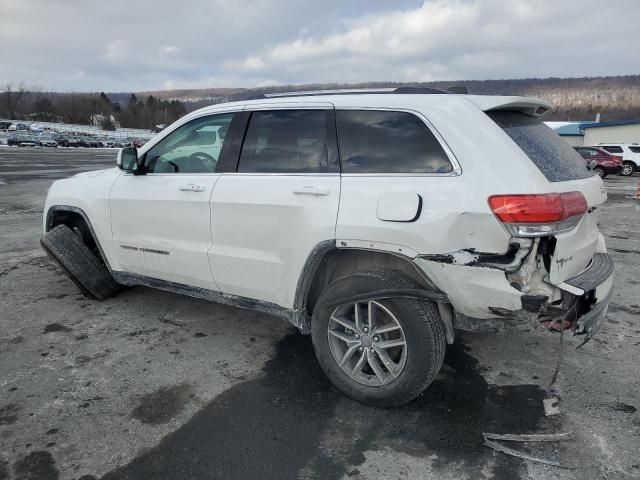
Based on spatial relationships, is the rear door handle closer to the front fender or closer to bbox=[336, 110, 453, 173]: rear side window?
bbox=[336, 110, 453, 173]: rear side window

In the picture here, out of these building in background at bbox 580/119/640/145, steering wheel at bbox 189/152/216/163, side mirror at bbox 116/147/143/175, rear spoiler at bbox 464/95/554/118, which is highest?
building in background at bbox 580/119/640/145

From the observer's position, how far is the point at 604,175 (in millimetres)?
24281

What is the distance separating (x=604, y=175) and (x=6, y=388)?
2709 centimetres

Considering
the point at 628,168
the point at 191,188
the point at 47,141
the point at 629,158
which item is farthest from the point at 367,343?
the point at 47,141

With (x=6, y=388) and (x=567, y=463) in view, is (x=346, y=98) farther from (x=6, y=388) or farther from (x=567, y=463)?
(x=6, y=388)

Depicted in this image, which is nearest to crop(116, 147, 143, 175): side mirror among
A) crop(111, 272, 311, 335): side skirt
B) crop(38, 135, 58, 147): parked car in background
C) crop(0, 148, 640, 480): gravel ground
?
crop(111, 272, 311, 335): side skirt

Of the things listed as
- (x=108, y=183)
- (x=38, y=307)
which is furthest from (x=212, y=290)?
(x=38, y=307)

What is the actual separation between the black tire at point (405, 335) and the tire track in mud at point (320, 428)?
13 centimetres

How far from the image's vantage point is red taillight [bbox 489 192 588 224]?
96.1 inches

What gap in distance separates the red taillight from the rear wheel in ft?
90.3

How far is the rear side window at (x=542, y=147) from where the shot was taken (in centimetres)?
271

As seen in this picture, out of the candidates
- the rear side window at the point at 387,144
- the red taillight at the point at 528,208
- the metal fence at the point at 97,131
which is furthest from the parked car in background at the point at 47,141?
the red taillight at the point at 528,208

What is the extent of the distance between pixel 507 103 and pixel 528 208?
0.78 metres

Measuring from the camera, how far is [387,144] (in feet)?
9.49
